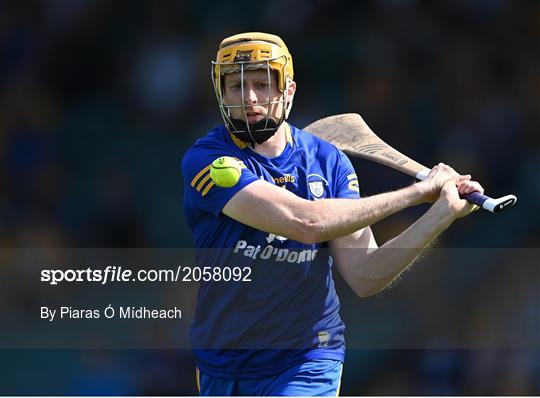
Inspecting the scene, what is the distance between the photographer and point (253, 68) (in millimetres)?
4148

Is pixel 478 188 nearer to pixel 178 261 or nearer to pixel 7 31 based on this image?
pixel 178 261

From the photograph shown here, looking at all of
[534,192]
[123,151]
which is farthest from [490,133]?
[123,151]

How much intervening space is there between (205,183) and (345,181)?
0.59 meters

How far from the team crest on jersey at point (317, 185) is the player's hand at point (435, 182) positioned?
391 mm

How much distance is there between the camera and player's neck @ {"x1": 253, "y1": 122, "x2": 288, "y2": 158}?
4180 mm

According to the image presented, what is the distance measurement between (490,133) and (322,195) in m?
3.96

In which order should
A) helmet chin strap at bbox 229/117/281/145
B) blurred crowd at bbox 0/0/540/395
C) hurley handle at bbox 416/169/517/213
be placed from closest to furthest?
hurley handle at bbox 416/169/517/213
helmet chin strap at bbox 229/117/281/145
blurred crowd at bbox 0/0/540/395

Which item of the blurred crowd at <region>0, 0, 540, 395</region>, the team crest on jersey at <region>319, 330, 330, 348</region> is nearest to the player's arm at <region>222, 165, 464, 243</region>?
the team crest on jersey at <region>319, 330, 330, 348</region>

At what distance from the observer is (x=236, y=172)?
3.97m

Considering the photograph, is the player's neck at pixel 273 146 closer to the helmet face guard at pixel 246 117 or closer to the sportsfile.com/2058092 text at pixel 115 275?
the helmet face guard at pixel 246 117

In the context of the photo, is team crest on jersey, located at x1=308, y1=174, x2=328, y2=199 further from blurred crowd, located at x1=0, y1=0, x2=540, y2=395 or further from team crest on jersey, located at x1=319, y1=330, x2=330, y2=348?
blurred crowd, located at x1=0, y1=0, x2=540, y2=395

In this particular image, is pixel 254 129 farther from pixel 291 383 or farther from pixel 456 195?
pixel 291 383

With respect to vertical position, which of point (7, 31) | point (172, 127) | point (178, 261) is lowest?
point (178, 261)

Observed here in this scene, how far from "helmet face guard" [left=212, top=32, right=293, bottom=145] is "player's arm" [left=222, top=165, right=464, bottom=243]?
264 mm
